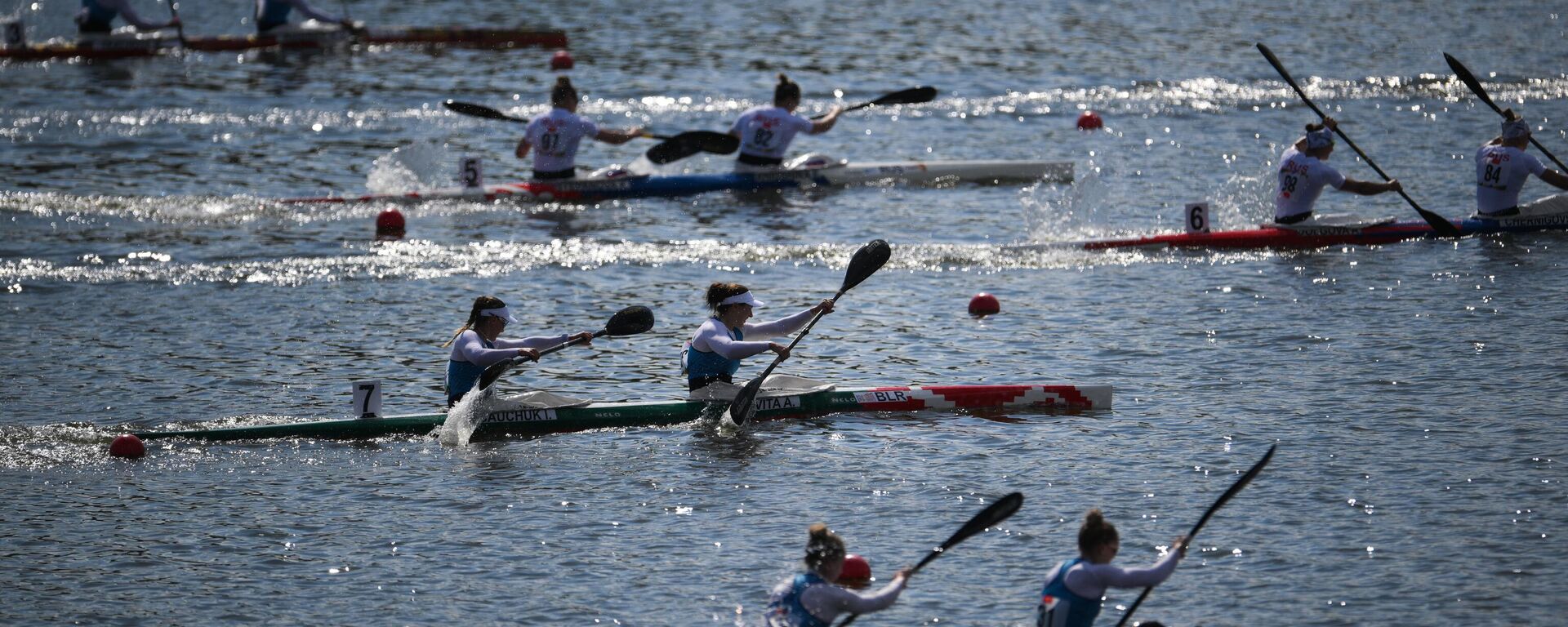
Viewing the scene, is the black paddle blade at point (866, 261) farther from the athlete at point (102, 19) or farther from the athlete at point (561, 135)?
the athlete at point (102, 19)

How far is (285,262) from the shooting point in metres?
22.2

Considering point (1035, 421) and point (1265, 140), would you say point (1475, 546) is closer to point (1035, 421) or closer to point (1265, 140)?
point (1035, 421)

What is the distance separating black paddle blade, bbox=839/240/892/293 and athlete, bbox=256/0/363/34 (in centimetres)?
2842

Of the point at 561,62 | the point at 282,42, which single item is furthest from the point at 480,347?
the point at 282,42

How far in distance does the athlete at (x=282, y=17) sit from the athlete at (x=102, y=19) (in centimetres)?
178

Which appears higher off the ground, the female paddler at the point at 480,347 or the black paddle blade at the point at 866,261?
the black paddle blade at the point at 866,261

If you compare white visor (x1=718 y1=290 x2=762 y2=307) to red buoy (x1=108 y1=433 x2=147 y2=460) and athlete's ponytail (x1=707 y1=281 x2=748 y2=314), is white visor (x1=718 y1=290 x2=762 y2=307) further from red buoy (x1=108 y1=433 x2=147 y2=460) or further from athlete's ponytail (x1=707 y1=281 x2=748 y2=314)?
red buoy (x1=108 y1=433 x2=147 y2=460)

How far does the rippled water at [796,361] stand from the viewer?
11.9 metres

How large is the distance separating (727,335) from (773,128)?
1073 cm

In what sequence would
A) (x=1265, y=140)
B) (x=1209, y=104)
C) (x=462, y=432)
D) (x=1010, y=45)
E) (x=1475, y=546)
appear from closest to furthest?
1. (x=1475, y=546)
2. (x=462, y=432)
3. (x=1265, y=140)
4. (x=1209, y=104)
5. (x=1010, y=45)

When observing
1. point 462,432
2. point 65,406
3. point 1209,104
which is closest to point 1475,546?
point 462,432

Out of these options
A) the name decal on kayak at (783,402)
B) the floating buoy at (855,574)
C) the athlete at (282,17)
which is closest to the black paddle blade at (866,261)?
the name decal on kayak at (783,402)

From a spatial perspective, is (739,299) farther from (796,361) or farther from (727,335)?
(796,361)

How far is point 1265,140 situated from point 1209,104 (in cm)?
324
